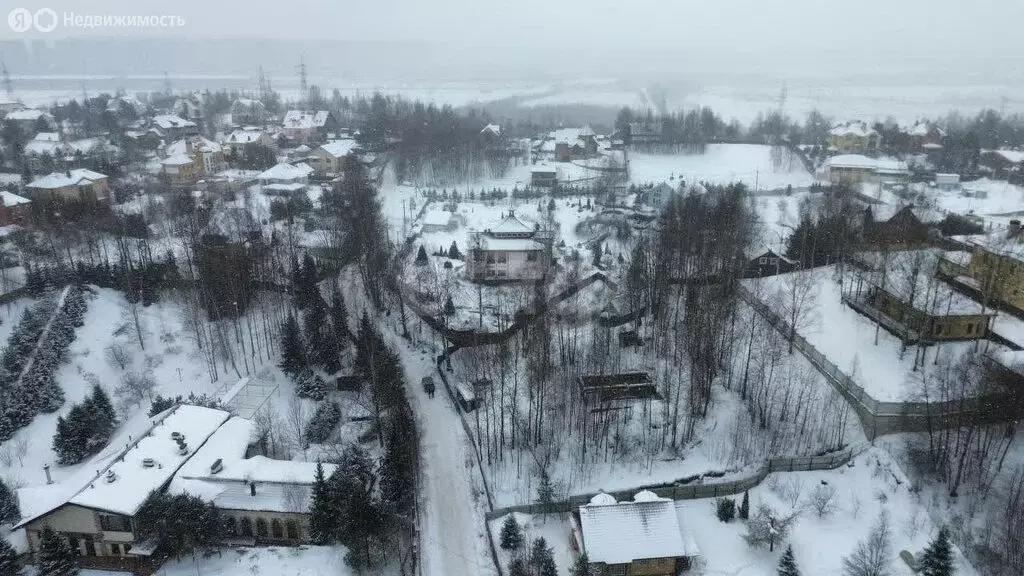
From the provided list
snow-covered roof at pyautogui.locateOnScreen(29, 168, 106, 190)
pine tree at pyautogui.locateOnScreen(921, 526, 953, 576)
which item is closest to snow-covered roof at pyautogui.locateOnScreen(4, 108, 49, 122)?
snow-covered roof at pyautogui.locateOnScreen(29, 168, 106, 190)

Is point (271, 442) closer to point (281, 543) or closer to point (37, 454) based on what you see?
point (281, 543)

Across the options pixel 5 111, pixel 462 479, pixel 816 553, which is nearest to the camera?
pixel 816 553

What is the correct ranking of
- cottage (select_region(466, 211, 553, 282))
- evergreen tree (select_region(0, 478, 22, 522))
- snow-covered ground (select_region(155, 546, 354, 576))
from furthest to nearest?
cottage (select_region(466, 211, 553, 282)) < evergreen tree (select_region(0, 478, 22, 522)) < snow-covered ground (select_region(155, 546, 354, 576))

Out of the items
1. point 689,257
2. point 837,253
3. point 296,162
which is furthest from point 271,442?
point 296,162

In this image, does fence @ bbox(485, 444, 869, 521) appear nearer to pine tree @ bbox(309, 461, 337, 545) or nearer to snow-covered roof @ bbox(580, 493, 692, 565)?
snow-covered roof @ bbox(580, 493, 692, 565)

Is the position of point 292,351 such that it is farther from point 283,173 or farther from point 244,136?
point 244,136

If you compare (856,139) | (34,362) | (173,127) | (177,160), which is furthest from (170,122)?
(856,139)

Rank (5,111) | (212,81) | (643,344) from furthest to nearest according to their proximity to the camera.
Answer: (212,81), (5,111), (643,344)
